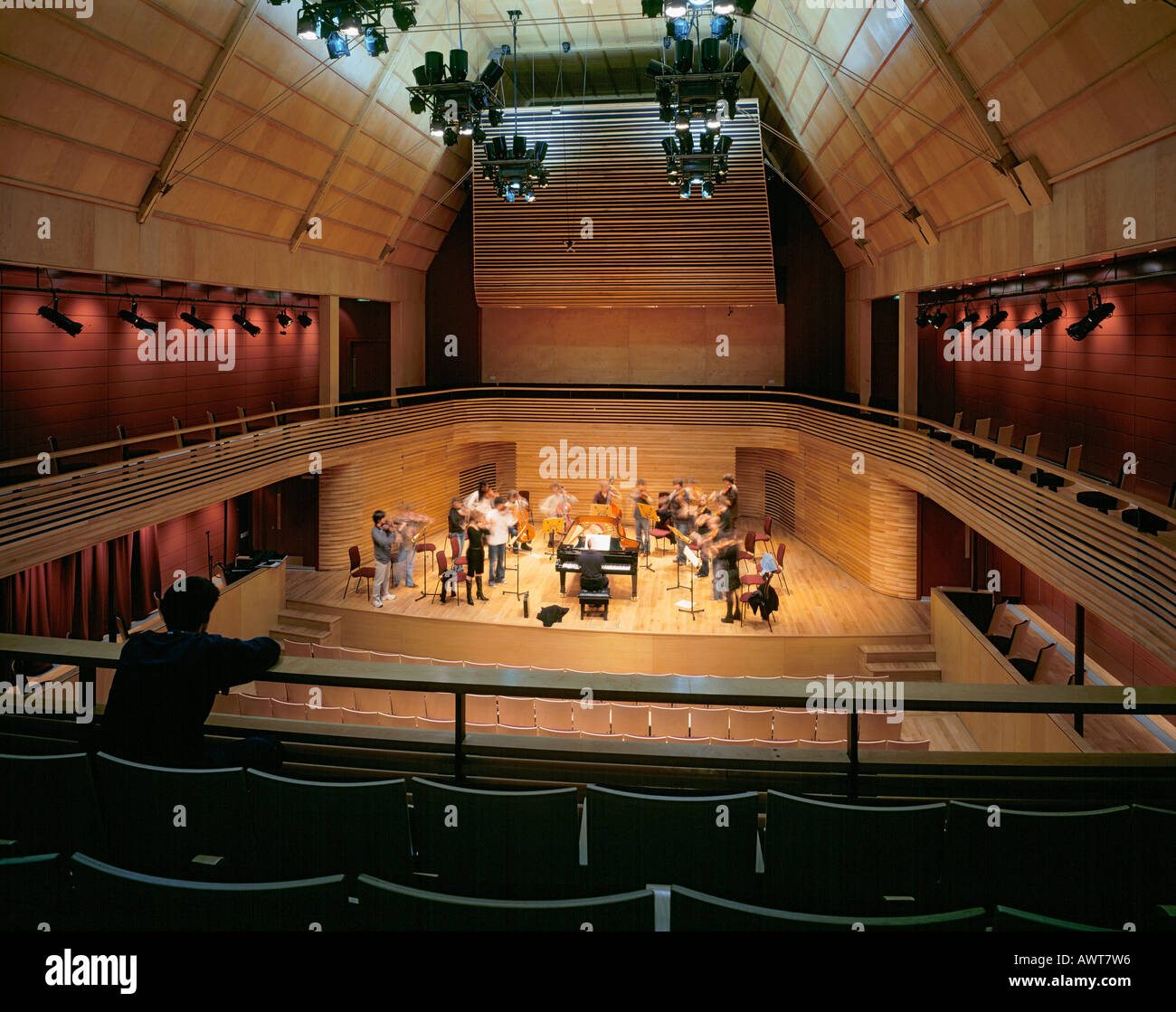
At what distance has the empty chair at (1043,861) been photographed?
95.2 inches

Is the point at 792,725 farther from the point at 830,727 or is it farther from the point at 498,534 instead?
the point at 498,534

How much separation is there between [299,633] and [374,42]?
911 centimetres

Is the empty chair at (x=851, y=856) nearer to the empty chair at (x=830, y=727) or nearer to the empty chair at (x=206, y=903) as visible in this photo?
the empty chair at (x=206, y=903)

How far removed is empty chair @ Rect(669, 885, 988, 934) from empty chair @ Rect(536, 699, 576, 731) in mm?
7577

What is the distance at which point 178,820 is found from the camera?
8.42 feet

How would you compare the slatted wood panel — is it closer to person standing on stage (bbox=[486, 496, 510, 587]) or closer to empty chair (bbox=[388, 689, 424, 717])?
person standing on stage (bbox=[486, 496, 510, 587])

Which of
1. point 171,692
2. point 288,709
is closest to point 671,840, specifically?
point 171,692

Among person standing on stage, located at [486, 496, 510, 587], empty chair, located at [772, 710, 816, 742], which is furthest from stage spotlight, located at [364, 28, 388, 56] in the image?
empty chair, located at [772, 710, 816, 742]

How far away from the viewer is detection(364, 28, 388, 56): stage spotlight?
33.4 ft

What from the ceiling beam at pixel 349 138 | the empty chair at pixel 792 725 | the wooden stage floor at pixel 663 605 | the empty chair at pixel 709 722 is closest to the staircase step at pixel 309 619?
the wooden stage floor at pixel 663 605

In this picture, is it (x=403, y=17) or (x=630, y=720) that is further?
(x=403, y=17)

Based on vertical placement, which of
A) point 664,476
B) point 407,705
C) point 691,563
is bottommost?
point 407,705

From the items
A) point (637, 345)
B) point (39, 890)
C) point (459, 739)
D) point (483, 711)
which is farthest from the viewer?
point (637, 345)

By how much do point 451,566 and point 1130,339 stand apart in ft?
35.6
